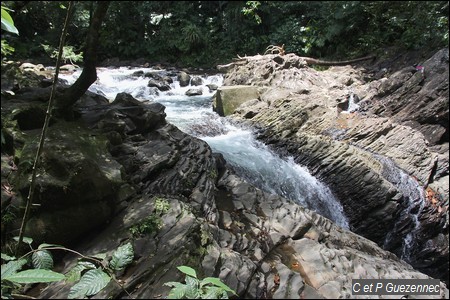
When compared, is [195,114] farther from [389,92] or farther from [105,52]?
[105,52]

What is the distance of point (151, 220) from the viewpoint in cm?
339

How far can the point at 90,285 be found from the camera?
52.3 inches

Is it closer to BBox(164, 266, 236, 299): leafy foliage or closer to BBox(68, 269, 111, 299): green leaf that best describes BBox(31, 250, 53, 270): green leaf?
BBox(68, 269, 111, 299): green leaf

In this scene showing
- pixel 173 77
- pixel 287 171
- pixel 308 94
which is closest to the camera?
pixel 287 171

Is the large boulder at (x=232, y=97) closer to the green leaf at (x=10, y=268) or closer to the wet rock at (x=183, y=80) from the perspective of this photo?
the wet rock at (x=183, y=80)

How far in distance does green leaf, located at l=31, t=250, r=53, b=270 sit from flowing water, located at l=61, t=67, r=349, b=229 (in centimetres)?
496

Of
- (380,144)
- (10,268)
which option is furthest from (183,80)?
(10,268)

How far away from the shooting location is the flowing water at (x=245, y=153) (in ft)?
21.5

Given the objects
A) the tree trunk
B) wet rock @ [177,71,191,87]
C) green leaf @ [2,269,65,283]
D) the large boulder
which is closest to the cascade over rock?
the large boulder

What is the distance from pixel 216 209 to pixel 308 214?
133cm

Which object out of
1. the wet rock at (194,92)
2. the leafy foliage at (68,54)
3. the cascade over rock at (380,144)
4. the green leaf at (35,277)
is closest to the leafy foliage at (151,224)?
the green leaf at (35,277)

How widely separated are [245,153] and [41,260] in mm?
6079

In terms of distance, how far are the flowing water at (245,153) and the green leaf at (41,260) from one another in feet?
16.3

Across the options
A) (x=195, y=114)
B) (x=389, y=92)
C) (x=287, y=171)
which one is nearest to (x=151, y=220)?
(x=287, y=171)
